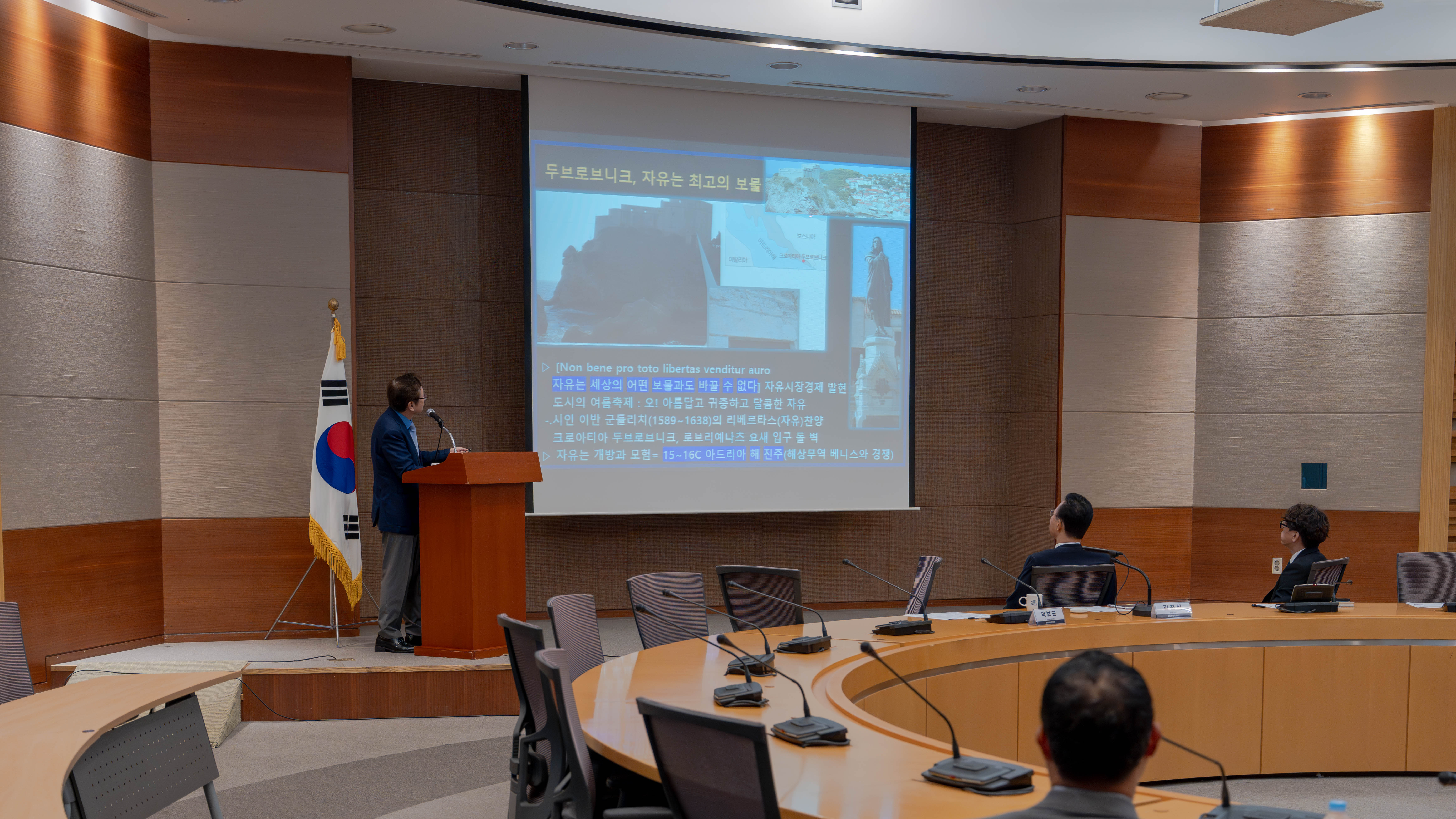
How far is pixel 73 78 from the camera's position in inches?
219

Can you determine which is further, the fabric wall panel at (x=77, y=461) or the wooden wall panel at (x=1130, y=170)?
the wooden wall panel at (x=1130, y=170)

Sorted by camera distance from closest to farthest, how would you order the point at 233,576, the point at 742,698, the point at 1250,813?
the point at 1250,813
the point at 742,698
the point at 233,576

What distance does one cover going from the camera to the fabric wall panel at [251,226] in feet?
19.8

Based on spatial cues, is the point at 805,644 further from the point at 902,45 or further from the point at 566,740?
the point at 902,45

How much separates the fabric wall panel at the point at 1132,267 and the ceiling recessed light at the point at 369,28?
4737mm

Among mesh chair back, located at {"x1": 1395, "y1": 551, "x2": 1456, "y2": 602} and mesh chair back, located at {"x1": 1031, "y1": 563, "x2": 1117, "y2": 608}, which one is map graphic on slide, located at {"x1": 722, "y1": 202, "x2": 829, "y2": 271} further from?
mesh chair back, located at {"x1": 1395, "y1": 551, "x2": 1456, "y2": 602}

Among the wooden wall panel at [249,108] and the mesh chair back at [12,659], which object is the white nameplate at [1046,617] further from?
the wooden wall panel at [249,108]

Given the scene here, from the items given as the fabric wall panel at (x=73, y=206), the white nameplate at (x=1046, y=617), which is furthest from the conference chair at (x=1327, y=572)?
the fabric wall panel at (x=73, y=206)

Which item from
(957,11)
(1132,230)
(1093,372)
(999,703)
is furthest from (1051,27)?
(999,703)

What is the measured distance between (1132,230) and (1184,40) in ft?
5.13

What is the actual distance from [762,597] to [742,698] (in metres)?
1.70

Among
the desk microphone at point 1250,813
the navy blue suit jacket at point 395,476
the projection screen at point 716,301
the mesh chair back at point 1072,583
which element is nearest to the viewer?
the desk microphone at point 1250,813

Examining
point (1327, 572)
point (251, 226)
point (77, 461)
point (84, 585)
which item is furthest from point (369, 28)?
point (1327, 572)

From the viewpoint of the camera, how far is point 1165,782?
4.62 meters
